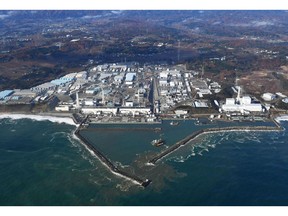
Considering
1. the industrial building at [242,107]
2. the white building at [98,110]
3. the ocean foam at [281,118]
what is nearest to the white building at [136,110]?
the white building at [98,110]

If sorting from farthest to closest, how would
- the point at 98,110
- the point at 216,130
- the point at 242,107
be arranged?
the point at 242,107 → the point at 98,110 → the point at 216,130

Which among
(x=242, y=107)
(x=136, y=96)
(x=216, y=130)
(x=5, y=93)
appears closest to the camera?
(x=216, y=130)

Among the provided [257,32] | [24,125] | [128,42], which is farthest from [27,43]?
[257,32]

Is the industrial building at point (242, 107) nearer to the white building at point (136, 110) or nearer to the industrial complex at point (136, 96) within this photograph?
the industrial complex at point (136, 96)

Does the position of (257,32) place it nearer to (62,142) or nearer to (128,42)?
(128,42)

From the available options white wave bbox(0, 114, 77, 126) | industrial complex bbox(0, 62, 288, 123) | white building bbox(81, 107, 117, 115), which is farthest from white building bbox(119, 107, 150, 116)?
white wave bbox(0, 114, 77, 126)

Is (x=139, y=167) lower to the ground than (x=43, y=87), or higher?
lower

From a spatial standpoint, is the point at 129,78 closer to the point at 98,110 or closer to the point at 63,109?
the point at 98,110

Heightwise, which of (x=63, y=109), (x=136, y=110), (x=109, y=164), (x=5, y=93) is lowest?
(x=109, y=164)

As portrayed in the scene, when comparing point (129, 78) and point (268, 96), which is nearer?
point (268, 96)

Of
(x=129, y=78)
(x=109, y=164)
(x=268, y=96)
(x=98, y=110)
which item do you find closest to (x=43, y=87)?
(x=98, y=110)
